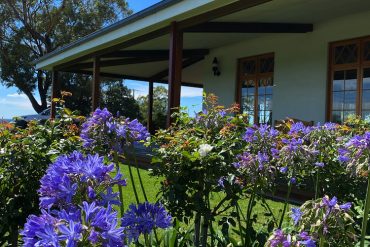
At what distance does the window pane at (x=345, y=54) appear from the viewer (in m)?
9.05

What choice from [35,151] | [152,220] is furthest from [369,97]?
[152,220]

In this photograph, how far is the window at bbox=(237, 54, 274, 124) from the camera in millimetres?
11258

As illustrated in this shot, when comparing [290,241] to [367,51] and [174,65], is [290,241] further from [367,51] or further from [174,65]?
[367,51]

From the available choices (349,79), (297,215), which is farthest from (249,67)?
(297,215)

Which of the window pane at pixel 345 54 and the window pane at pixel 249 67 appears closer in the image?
the window pane at pixel 345 54

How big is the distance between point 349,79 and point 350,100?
1.39 ft

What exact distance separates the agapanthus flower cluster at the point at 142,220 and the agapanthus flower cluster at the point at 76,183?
343 mm

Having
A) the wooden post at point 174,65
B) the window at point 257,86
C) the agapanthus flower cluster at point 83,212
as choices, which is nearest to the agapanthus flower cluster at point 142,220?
the agapanthus flower cluster at point 83,212

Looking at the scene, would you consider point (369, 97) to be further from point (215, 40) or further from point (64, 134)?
point (64, 134)

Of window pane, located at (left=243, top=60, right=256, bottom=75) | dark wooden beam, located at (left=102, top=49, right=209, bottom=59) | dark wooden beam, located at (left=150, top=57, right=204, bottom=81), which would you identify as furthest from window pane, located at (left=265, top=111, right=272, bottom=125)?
dark wooden beam, located at (left=150, top=57, right=204, bottom=81)

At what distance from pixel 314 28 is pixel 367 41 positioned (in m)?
1.44

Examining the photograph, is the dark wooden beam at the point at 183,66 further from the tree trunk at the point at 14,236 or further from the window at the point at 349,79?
the tree trunk at the point at 14,236

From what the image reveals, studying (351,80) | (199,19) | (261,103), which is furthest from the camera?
(261,103)

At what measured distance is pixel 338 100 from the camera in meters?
9.44
